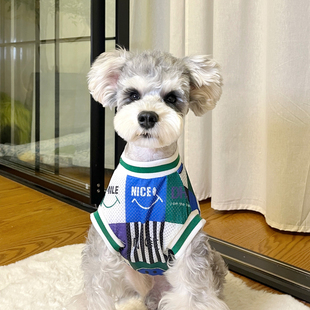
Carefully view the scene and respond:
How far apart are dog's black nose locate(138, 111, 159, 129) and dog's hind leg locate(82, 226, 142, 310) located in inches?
11.6

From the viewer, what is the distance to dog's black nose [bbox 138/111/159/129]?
80cm

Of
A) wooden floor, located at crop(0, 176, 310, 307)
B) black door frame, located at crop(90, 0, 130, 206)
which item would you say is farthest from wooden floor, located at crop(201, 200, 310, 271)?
black door frame, located at crop(90, 0, 130, 206)

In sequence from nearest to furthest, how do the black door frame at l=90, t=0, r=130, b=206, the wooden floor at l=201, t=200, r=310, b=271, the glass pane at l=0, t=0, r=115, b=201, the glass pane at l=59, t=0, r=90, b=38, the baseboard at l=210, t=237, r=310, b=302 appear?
the baseboard at l=210, t=237, r=310, b=302, the wooden floor at l=201, t=200, r=310, b=271, the black door frame at l=90, t=0, r=130, b=206, the glass pane at l=59, t=0, r=90, b=38, the glass pane at l=0, t=0, r=115, b=201

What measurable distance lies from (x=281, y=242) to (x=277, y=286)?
28 cm

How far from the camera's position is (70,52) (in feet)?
6.21

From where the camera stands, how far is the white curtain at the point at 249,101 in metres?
1.37

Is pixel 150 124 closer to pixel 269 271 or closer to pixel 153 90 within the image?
pixel 153 90

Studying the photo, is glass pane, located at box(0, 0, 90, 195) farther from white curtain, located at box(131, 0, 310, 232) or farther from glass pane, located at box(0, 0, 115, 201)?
white curtain, located at box(131, 0, 310, 232)

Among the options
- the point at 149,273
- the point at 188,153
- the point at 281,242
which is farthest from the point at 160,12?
the point at 149,273

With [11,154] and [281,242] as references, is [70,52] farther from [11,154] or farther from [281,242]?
[281,242]

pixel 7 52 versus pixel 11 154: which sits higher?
pixel 7 52

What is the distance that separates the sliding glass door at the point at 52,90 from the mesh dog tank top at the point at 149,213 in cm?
81

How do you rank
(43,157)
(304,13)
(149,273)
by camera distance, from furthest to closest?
(43,157) → (304,13) → (149,273)

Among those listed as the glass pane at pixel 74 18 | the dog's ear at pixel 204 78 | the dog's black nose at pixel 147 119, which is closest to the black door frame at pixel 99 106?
the glass pane at pixel 74 18
